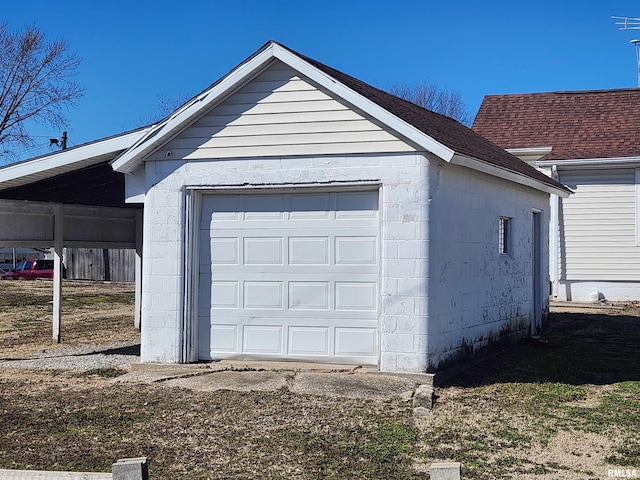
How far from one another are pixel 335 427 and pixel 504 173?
5.79 meters

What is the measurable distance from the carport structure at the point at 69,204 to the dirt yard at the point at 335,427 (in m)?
2.98

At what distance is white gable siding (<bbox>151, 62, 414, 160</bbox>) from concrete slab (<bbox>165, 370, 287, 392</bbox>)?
288 centimetres

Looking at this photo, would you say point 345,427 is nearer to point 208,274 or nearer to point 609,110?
point 208,274

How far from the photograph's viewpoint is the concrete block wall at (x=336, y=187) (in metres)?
10.4

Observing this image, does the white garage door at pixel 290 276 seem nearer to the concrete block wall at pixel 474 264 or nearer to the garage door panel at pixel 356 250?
the garage door panel at pixel 356 250

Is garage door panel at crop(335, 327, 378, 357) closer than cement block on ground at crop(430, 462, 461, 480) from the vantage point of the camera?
No

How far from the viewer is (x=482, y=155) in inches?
473

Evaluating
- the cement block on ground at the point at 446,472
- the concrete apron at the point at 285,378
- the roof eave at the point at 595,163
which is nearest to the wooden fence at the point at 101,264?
the roof eave at the point at 595,163

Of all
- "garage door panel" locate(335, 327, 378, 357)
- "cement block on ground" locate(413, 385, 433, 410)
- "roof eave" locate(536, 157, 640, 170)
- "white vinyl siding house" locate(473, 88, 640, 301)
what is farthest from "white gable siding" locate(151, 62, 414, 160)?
"roof eave" locate(536, 157, 640, 170)

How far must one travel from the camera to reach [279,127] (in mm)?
11055

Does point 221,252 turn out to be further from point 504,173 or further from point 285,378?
point 504,173

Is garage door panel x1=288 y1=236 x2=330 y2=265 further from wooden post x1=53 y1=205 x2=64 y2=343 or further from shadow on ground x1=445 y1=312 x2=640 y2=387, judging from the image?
wooden post x1=53 y1=205 x2=64 y2=343

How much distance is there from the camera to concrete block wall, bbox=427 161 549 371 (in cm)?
1059

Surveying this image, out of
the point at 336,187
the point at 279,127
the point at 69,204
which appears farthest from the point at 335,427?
the point at 69,204
